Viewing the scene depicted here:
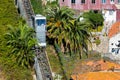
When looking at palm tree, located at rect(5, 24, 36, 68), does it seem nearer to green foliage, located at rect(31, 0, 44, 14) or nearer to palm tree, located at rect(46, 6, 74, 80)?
palm tree, located at rect(46, 6, 74, 80)

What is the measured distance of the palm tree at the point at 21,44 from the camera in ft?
115

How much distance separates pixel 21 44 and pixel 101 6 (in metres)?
26.4

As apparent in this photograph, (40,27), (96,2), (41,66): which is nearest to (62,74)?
(41,66)

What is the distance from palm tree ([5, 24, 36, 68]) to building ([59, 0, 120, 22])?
70.0 feet

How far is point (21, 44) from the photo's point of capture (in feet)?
116

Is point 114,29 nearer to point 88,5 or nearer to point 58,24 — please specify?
point 88,5

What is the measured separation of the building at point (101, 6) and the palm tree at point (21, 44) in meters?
21.3

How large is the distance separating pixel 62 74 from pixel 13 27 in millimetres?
4881

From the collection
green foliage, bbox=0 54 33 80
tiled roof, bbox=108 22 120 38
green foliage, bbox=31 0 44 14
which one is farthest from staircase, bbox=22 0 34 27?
tiled roof, bbox=108 22 120 38

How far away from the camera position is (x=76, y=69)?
128 ft

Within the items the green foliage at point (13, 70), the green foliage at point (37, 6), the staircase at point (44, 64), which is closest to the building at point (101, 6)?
the green foliage at point (37, 6)

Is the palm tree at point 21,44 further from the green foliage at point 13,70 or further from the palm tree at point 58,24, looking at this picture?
the palm tree at point 58,24

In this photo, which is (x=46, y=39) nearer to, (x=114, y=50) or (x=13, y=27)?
(x=13, y=27)

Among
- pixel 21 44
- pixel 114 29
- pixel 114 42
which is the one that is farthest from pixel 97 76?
pixel 114 29
